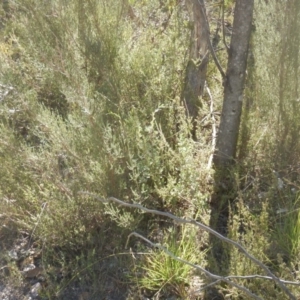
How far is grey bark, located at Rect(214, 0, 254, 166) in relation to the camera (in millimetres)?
2748

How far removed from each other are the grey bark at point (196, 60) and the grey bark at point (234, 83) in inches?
14.7

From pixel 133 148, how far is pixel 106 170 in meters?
0.24

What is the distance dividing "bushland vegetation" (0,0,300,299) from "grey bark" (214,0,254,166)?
12cm

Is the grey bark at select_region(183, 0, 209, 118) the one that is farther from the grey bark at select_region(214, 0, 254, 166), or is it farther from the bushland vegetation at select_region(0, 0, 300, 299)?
the grey bark at select_region(214, 0, 254, 166)

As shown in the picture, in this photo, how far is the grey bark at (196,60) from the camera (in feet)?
10.8

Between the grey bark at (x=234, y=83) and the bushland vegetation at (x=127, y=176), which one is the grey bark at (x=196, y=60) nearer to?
the bushland vegetation at (x=127, y=176)

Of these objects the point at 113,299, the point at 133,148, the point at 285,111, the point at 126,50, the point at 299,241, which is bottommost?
the point at 113,299

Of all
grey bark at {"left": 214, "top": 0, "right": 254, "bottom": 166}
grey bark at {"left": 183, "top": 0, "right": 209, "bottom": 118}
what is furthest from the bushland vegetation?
grey bark at {"left": 183, "top": 0, "right": 209, "bottom": 118}

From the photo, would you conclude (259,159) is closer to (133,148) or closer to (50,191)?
(133,148)

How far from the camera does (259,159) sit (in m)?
3.01

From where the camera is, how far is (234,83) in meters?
2.88

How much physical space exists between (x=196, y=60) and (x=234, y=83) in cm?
56

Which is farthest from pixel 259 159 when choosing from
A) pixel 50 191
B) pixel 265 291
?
pixel 50 191

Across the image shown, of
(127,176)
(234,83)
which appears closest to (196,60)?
(234,83)
